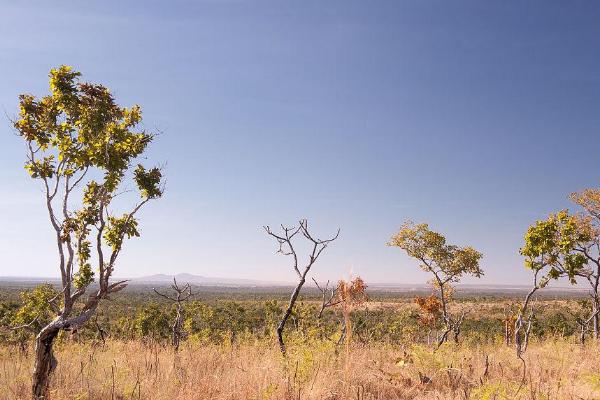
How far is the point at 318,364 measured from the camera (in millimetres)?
7059

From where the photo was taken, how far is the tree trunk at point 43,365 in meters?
6.17

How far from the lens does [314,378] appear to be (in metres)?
5.82

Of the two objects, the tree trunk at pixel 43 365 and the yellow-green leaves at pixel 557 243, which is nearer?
the tree trunk at pixel 43 365

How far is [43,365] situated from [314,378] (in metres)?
4.23

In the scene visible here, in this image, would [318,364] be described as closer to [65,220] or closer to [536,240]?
[65,220]

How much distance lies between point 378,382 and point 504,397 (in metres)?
2.32

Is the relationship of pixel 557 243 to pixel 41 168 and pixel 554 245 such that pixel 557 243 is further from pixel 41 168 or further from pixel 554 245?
pixel 41 168

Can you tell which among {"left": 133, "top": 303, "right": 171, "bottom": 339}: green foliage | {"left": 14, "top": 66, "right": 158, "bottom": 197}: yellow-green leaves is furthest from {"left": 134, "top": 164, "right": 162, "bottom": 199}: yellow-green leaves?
{"left": 133, "top": 303, "right": 171, "bottom": 339}: green foliage

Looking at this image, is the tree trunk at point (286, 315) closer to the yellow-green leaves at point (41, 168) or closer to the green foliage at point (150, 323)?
the yellow-green leaves at point (41, 168)

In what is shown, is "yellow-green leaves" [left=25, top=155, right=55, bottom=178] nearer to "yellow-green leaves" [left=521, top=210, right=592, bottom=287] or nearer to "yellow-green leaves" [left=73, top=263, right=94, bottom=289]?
"yellow-green leaves" [left=73, top=263, right=94, bottom=289]

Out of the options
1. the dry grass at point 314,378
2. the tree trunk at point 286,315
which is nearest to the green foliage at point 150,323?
the dry grass at point 314,378

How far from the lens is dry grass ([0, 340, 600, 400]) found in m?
5.61

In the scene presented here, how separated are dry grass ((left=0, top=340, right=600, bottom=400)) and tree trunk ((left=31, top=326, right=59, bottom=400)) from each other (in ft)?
0.71

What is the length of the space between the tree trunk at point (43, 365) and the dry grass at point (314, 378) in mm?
216
